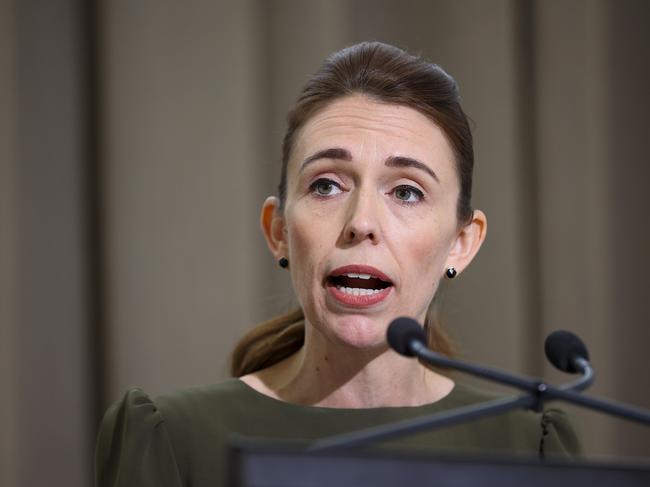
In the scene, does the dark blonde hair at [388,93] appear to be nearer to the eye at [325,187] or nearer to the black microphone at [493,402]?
the eye at [325,187]

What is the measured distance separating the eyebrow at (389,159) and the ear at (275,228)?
0.13 meters

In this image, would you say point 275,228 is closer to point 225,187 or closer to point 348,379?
point 348,379

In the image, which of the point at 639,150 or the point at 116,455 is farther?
the point at 639,150

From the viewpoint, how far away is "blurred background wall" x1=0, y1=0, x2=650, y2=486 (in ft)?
5.80

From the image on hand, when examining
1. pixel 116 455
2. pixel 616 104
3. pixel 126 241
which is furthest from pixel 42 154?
pixel 616 104

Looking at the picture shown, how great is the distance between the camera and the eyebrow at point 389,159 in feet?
4.12

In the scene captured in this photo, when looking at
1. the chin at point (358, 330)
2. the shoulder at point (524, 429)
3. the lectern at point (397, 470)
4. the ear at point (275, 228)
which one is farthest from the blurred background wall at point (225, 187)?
the lectern at point (397, 470)

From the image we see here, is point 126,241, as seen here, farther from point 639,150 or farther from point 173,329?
point 639,150

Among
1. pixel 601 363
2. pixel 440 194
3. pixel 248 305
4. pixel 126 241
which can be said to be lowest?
pixel 601 363

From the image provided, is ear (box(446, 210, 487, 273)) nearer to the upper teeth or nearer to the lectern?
the upper teeth

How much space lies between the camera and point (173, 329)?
1816mm

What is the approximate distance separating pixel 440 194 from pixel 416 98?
0.13 meters

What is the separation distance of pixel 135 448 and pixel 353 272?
372 millimetres

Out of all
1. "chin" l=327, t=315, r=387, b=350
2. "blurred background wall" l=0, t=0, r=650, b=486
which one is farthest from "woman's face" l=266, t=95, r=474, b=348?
"blurred background wall" l=0, t=0, r=650, b=486
